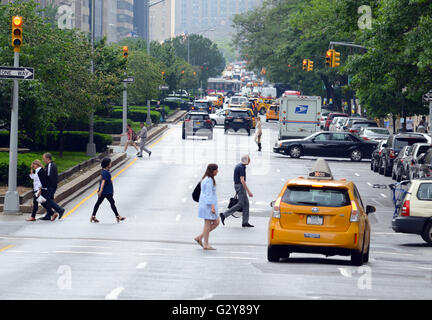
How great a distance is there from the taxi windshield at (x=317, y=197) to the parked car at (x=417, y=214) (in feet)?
17.4

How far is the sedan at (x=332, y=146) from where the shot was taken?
4750cm

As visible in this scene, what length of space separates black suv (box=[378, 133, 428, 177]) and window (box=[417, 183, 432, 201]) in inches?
688

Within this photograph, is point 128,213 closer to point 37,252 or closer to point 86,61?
point 37,252

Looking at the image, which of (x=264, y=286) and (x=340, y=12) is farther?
(x=340, y=12)

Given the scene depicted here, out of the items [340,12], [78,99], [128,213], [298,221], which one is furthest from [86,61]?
[298,221]

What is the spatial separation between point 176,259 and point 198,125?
4444 cm

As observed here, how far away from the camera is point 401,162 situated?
35.6 meters

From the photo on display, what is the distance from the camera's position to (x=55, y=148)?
4353 cm

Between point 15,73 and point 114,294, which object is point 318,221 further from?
point 15,73

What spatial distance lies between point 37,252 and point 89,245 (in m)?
1.83

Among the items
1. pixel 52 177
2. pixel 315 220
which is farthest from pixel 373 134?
pixel 315 220

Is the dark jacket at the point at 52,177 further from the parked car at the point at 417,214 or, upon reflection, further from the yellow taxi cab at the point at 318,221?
the yellow taxi cab at the point at 318,221
